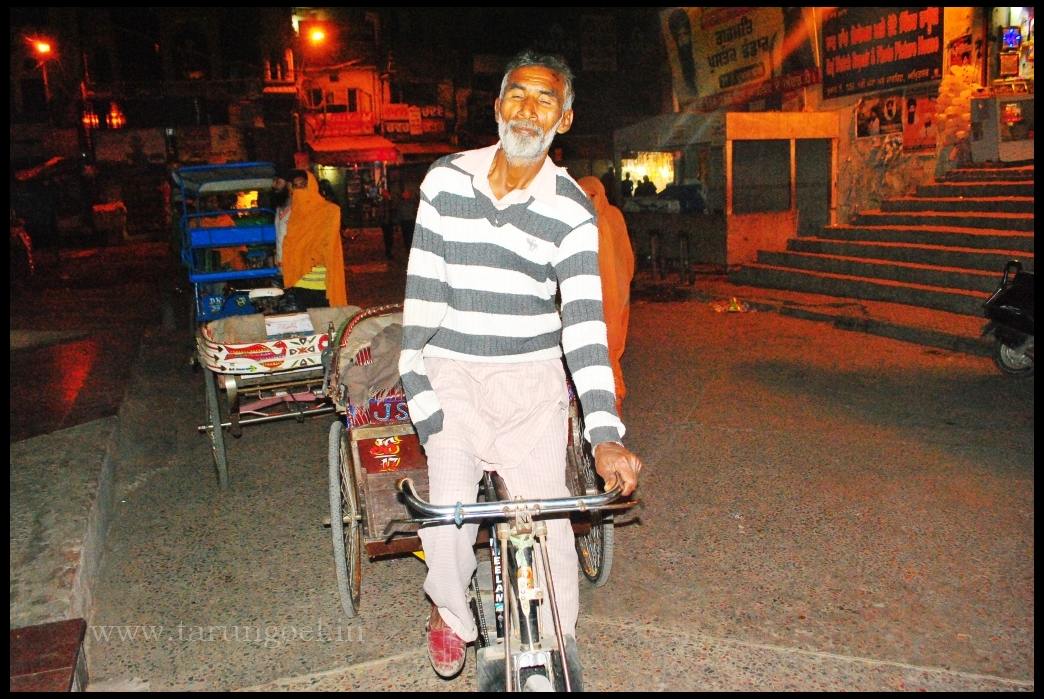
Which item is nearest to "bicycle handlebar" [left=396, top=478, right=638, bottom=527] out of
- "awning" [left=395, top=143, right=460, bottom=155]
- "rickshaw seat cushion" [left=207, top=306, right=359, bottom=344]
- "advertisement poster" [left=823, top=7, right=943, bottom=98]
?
"rickshaw seat cushion" [left=207, top=306, right=359, bottom=344]

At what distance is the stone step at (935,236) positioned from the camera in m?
11.1

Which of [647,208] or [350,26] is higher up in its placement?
[350,26]

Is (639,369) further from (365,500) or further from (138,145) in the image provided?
(138,145)

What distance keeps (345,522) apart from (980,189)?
12047mm

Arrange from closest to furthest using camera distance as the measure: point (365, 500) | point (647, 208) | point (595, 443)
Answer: point (595, 443) < point (365, 500) < point (647, 208)

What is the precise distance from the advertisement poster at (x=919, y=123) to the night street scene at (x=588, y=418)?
0.18ft

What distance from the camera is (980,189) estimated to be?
498 inches

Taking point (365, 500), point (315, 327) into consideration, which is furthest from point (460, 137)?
point (365, 500)

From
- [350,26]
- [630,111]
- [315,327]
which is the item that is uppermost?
[350,26]

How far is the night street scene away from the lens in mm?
2852

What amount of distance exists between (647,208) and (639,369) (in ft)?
31.1

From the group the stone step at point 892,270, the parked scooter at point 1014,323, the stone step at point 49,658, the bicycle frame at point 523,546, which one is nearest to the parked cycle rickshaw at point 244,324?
the stone step at point 49,658

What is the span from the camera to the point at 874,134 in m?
14.6

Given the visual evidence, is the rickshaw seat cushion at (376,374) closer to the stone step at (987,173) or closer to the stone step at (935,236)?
the stone step at (935,236)
